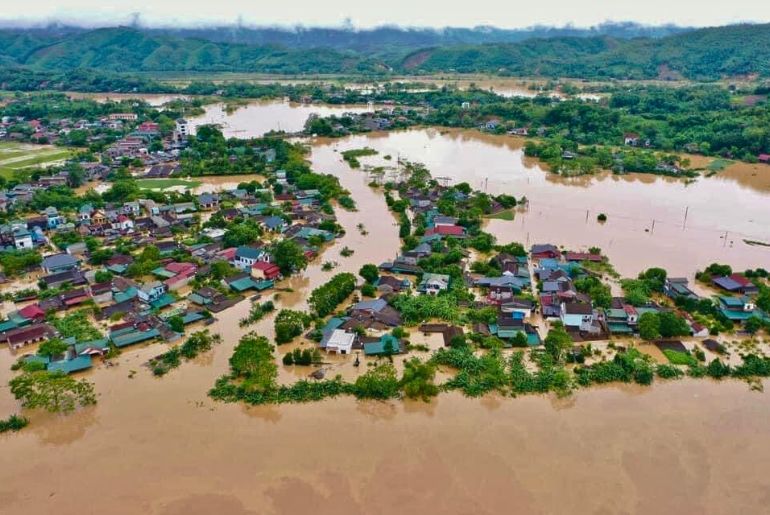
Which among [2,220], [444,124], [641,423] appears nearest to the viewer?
[641,423]

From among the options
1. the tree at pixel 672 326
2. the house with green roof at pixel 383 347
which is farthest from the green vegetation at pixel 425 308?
the tree at pixel 672 326

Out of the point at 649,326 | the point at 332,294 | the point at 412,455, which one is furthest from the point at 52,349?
the point at 649,326

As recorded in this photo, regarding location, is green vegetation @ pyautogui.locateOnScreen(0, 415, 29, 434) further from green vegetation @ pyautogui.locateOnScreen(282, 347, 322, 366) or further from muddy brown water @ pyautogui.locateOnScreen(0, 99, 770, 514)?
green vegetation @ pyautogui.locateOnScreen(282, 347, 322, 366)

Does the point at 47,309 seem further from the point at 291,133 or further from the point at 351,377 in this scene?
the point at 291,133

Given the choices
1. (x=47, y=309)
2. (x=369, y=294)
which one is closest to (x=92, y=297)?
(x=47, y=309)

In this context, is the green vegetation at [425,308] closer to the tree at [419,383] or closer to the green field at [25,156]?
the tree at [419,383]

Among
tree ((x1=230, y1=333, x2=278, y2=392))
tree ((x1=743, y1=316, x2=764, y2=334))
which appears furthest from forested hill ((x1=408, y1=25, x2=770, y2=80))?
tree ((x1=230, y1=333, x2=278, y2=392))

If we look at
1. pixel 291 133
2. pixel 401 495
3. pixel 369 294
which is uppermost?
pixel 291 133
